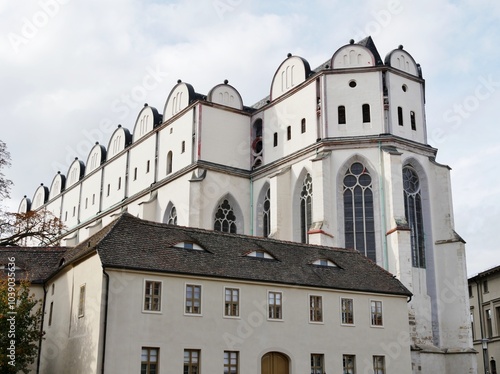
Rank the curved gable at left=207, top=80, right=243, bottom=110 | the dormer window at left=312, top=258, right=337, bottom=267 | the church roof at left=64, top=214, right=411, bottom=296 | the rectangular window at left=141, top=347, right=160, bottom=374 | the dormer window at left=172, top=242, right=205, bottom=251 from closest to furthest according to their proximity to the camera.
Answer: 1. the rectangular window at left=141, top=347, right=160, bottom=374
2. the church roof at left=64, top=214, right=411, bottom=296
3. the dormer window at left=172, top=242, right=205, bottom=251
4. the dormer window at left=312, top=258, right=337, bottom=267
5. the curved gable at left=207, top=80, right=243, bottom=110

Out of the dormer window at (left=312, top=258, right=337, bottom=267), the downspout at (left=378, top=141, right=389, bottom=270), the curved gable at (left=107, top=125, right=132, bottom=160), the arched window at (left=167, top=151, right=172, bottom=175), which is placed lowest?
the dormer window at (left=312, top=258, right=337, bottom=267)

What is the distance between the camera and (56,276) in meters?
30.2

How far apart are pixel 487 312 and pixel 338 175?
20.2 metres

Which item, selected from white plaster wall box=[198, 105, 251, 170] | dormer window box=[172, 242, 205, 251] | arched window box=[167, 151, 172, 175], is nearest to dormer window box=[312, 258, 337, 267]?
dormer window box=[172, 242, 205, 251]

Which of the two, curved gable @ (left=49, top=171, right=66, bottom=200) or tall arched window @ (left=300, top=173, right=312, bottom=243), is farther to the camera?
curved gable @ (left=49, top=171, right=66, bottom=200)

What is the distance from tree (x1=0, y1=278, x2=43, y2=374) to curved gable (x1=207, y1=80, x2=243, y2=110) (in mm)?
25954

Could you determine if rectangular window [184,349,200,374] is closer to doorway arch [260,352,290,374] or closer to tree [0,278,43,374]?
doorway arch [260,352,290,374]

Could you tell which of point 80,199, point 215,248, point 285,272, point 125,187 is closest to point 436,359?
point 285,272

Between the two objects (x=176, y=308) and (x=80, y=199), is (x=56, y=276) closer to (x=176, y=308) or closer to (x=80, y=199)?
(x=176, y=308)

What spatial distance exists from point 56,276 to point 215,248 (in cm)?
797

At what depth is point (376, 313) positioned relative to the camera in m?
29.5

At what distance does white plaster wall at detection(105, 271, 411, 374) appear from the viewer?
23.9m

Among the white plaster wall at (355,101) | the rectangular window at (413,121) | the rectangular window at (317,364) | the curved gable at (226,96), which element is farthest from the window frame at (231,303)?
the curved gable at (226,96)

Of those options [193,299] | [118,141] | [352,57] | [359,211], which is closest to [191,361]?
[193,299]
